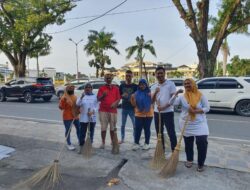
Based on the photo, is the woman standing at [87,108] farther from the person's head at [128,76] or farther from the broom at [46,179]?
the broom at [46,179]

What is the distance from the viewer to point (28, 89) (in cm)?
1995

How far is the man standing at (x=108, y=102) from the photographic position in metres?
6.19

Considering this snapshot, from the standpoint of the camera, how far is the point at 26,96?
65.4 feet

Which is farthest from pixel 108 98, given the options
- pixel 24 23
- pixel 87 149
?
pixel 24 23

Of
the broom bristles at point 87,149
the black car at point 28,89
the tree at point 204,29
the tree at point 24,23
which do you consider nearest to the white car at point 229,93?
the tree at point 204,29

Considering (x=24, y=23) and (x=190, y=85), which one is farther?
(x=24, y=23)

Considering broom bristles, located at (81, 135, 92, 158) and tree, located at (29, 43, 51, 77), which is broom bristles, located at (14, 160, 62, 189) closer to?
broom bristles, located at (81, 135, 92, 158)

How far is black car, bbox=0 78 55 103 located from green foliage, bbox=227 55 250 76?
4663cm

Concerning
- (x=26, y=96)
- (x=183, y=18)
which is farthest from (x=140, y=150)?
(x=26, y=96)

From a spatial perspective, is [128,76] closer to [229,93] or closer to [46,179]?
[46,179]

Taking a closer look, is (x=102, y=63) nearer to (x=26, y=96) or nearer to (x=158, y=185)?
(x=26, y=96)

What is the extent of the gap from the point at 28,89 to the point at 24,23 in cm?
872

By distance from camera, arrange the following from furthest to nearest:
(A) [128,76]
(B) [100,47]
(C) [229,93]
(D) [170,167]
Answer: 1. (B) [100,47]
2. (C) [229,93]
3. (A) [128,76]
4. (D) [170,167]

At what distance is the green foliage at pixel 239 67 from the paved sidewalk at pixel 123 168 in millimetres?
56605
